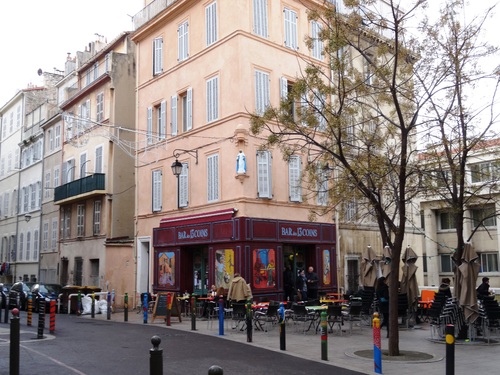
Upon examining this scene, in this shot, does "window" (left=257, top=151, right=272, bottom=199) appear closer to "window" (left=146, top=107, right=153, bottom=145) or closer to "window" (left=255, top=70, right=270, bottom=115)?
"window" (left=255, top=70, right=270, bottom=115)

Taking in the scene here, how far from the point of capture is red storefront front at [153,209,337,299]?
20.0 metres

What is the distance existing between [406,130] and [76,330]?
34.4 ft

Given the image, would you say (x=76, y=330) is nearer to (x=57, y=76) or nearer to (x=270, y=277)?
(x=270, y=277)

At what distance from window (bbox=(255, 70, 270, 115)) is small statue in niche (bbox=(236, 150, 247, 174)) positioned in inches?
87.2

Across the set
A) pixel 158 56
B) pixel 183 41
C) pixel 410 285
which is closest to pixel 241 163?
pixel 410 285

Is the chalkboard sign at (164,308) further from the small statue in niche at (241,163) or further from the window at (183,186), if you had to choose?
the window at (183,186)

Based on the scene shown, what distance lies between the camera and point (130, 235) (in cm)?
2864

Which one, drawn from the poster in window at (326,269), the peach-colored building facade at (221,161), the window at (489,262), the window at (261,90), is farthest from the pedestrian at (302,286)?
the window at (489,262)

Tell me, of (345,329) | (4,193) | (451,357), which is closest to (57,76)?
(4,193)

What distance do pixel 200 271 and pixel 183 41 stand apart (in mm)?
9891

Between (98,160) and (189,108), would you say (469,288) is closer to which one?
(189,108)

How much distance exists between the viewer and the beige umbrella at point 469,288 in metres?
13.1

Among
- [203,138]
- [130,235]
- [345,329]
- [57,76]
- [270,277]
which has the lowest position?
[345,329]

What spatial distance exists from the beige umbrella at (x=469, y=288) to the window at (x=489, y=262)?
101 feet
